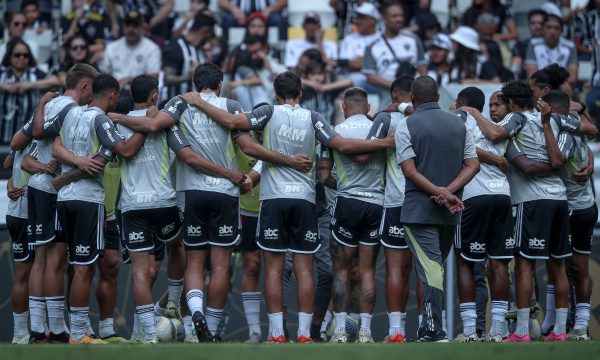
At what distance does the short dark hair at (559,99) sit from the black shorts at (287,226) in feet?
8.50

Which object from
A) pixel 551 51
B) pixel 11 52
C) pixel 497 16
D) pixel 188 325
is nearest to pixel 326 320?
pixel 188 325

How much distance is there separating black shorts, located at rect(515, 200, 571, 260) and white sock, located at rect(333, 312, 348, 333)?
5.72 ft

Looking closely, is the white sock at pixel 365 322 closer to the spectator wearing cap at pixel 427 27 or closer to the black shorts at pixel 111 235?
the black shorts at pixel 111 235

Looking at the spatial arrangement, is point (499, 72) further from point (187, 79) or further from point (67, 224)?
point (67, 224)

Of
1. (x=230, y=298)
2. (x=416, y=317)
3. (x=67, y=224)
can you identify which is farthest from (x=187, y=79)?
(x=67, y=224)

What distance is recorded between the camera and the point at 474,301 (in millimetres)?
11930

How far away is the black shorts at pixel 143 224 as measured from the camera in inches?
460

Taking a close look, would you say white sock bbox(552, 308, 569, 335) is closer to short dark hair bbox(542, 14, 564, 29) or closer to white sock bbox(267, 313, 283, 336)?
white sock bbox(267, 313, 283, 336)

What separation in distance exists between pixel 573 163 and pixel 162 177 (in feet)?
13.0

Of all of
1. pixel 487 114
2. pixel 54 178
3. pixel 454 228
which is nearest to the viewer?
pixel 454 228

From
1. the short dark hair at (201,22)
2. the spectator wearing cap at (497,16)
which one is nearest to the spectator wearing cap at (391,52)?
the spectator wearing cap at (497,16)

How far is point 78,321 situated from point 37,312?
2.18 feet

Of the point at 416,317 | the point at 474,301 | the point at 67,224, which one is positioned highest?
the point at 67,224

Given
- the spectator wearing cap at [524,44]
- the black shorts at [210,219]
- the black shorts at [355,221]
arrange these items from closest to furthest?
1. the black shorts at [210,219]
2. the black shorts at [355,221]
3. the spectator wearing cap at [524,44]
